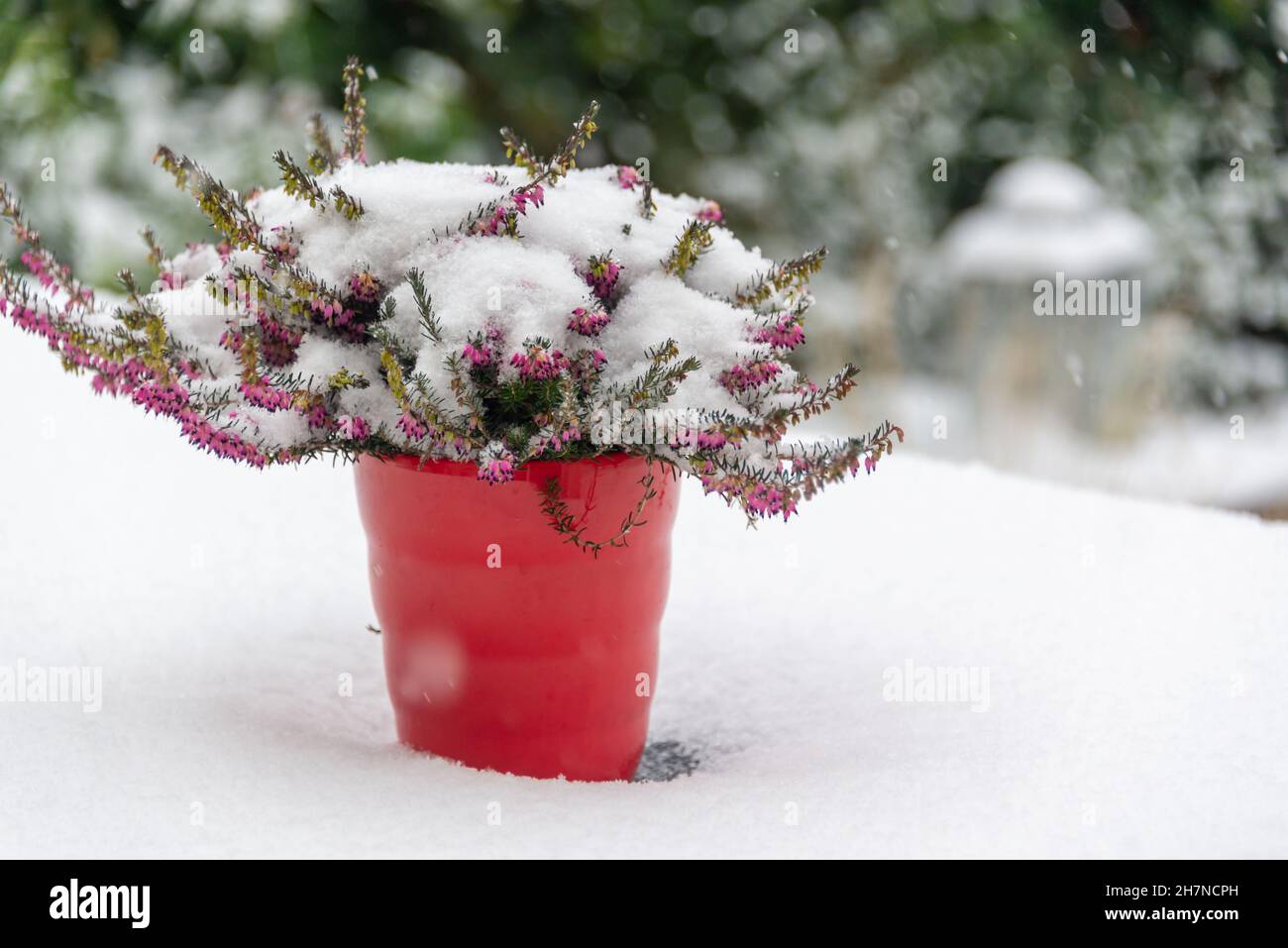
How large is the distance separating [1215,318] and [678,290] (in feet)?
13.8

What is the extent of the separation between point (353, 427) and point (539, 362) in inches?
8.5

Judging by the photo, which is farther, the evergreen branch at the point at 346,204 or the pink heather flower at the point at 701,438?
the evergreen branch at the point at 346,204

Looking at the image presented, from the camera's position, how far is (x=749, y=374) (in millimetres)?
1252

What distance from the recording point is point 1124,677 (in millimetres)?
1566

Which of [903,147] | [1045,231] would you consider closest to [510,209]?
[903,147]

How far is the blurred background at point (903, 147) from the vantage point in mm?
3656

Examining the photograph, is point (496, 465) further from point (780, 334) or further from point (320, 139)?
point (320, 139)

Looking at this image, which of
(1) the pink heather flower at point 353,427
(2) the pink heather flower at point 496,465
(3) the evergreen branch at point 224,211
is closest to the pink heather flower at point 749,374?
(2) the pink heather flower at point 496,465

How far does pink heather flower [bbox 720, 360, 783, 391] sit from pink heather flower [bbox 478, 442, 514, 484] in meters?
0.25

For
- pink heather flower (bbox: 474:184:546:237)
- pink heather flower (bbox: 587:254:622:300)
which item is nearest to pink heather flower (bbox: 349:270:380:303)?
pink heather flower (bbox: 474:184:546:237)

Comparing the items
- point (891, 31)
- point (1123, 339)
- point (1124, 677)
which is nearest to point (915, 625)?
point (1124, 677)

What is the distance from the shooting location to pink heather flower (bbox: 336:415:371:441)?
1.22 meters

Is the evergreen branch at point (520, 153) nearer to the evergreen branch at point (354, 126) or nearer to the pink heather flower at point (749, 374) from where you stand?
the evergreen branch at point (354, 126)

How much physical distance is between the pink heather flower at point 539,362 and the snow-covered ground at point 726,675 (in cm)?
45
